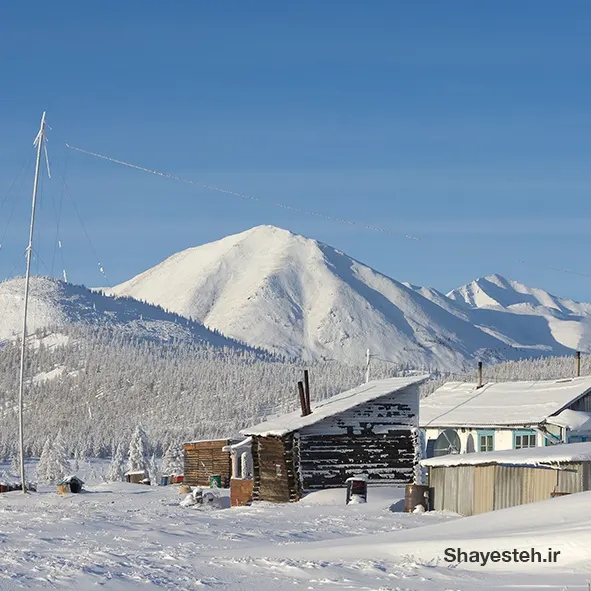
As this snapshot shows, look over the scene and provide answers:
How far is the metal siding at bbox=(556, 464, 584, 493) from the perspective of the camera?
29234 mm

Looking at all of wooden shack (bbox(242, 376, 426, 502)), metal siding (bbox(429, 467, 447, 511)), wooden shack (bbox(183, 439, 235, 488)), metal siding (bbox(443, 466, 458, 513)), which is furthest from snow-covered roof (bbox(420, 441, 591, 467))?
wooden shack (bbox(183, 439, 235, 488))

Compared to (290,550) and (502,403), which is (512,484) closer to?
(290,550)

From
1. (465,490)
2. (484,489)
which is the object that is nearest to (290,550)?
(484,489)

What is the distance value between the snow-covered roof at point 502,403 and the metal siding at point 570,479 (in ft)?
63.7

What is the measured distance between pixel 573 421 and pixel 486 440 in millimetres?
4913

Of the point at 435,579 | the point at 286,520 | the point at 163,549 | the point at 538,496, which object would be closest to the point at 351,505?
the point at 286,520

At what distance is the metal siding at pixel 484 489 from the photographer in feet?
98.1

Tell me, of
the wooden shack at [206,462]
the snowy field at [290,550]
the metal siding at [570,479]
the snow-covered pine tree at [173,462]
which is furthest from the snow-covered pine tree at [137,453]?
the metal siding at [570,479]

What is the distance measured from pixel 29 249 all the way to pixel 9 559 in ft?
95.8

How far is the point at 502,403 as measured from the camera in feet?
176

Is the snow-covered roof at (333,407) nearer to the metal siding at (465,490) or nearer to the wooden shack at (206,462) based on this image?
the metal siding at (465,490)

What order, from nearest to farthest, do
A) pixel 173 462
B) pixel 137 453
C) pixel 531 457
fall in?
pixel 531 457, pixel 173 462, pixel 137 453

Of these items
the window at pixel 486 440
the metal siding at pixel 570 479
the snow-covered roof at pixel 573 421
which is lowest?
the metal siding at pixel 570 479

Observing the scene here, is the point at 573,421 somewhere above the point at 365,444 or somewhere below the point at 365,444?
above
